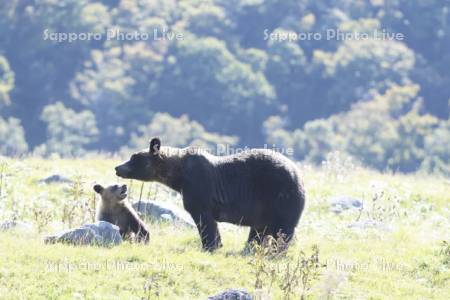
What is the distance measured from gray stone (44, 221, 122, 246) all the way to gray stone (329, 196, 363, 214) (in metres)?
6.75

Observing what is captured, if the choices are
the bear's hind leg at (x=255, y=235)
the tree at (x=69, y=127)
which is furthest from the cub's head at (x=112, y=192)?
the tree at (x=69, y=127)

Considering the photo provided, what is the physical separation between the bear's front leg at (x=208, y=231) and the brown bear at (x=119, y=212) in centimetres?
97

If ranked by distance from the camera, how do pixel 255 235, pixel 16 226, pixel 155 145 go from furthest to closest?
pixel 155 145 < pixel 16 226 < pixel 255 235

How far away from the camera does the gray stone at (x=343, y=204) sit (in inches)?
870

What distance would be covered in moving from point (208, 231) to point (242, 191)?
35.3 inches

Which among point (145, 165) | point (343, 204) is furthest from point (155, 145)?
point (343, 204)

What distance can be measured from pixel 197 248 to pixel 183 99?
84704 millimetres

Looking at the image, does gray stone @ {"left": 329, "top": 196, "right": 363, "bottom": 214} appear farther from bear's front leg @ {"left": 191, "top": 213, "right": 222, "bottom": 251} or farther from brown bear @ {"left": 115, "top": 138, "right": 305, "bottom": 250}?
bear's front leg @ {"left": 191, "top": 213, "right": 222, "bottom": 251}

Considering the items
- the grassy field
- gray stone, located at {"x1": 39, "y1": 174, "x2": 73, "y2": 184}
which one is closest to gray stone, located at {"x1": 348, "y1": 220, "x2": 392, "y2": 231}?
the grassy field

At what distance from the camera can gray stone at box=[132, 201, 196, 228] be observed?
64.5 feet

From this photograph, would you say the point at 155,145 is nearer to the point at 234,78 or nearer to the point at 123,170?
the point at 123,170

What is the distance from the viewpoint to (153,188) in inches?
916

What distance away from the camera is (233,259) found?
15.7 metres

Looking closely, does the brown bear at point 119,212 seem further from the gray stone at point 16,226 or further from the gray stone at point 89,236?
the gray stone at point 16,226
